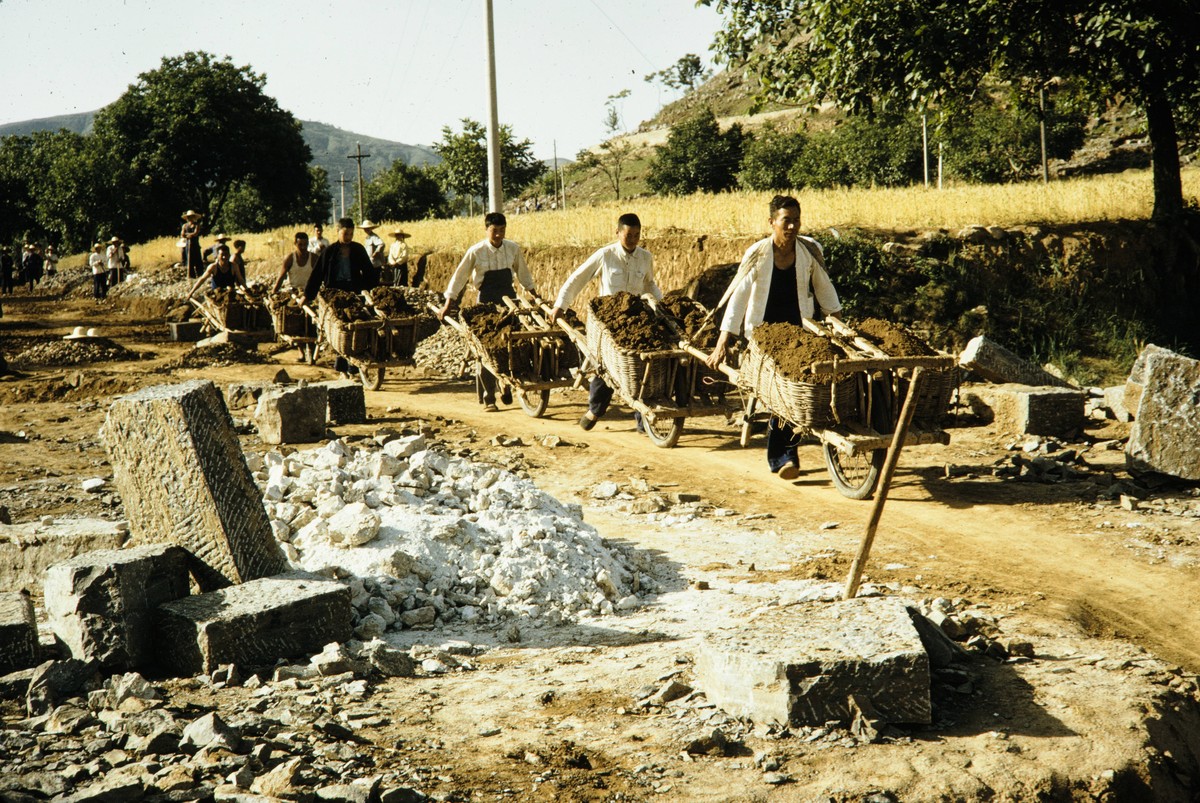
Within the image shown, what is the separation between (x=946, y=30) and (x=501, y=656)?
10225mm

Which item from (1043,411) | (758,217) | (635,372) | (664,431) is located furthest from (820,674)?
(758,217)

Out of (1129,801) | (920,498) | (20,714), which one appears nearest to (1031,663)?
(1129,801)

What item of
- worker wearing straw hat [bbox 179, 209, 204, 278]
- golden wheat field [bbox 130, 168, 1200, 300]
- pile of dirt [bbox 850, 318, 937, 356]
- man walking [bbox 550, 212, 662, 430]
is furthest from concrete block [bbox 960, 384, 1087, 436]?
worker wearing straw hat [bbox 179, 209, 204, 278]

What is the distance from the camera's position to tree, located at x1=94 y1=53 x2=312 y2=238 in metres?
50.0

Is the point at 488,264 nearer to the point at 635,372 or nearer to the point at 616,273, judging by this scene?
the point at 616,273

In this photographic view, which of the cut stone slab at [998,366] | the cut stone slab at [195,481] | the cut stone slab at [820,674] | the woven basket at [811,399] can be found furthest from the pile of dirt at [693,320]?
the cut stone slab at [820,674]

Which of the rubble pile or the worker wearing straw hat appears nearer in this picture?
the rubble pile

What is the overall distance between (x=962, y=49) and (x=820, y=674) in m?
10.8

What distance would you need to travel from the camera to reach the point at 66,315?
28.5 meters

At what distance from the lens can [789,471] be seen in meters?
8.12

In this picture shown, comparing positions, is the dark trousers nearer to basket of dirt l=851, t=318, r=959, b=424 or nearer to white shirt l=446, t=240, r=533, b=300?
basket of dirt l=851, t=318, r=959, b=424

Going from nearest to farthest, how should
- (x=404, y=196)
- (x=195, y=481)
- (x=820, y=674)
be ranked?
(x=820, y=674), (x=195, y=481), (x=404, y=196)

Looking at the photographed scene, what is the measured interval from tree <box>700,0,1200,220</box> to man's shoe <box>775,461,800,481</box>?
6.34 metres

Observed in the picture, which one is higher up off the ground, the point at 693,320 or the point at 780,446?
the point at 693,320
